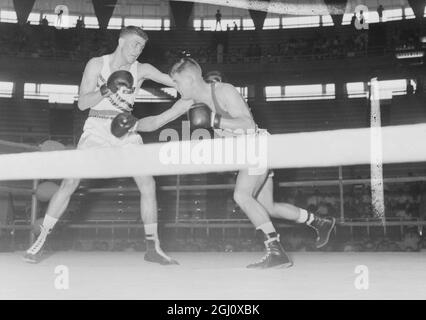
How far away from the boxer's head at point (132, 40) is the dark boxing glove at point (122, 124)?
0.41 metres

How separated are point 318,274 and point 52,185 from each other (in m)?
2.71

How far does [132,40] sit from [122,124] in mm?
533

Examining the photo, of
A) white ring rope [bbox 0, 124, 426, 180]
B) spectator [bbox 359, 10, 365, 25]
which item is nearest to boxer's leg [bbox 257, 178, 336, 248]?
white ring rope [bbox 0, 124, 426, 180]

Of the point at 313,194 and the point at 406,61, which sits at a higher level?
the point at 406,61

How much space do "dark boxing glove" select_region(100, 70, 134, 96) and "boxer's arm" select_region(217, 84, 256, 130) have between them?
59 centimetres

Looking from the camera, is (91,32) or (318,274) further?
(91,32)

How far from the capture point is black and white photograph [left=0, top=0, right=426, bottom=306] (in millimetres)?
2439

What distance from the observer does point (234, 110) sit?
8.86 feet

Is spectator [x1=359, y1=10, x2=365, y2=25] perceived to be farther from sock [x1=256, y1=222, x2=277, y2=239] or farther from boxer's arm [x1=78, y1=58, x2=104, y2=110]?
sock [x1=256, y1=222, x2=277, y2=239]

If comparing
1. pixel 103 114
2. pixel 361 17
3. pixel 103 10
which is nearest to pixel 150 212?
pixel 103 114

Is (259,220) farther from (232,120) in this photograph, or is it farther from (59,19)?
(59,19)
